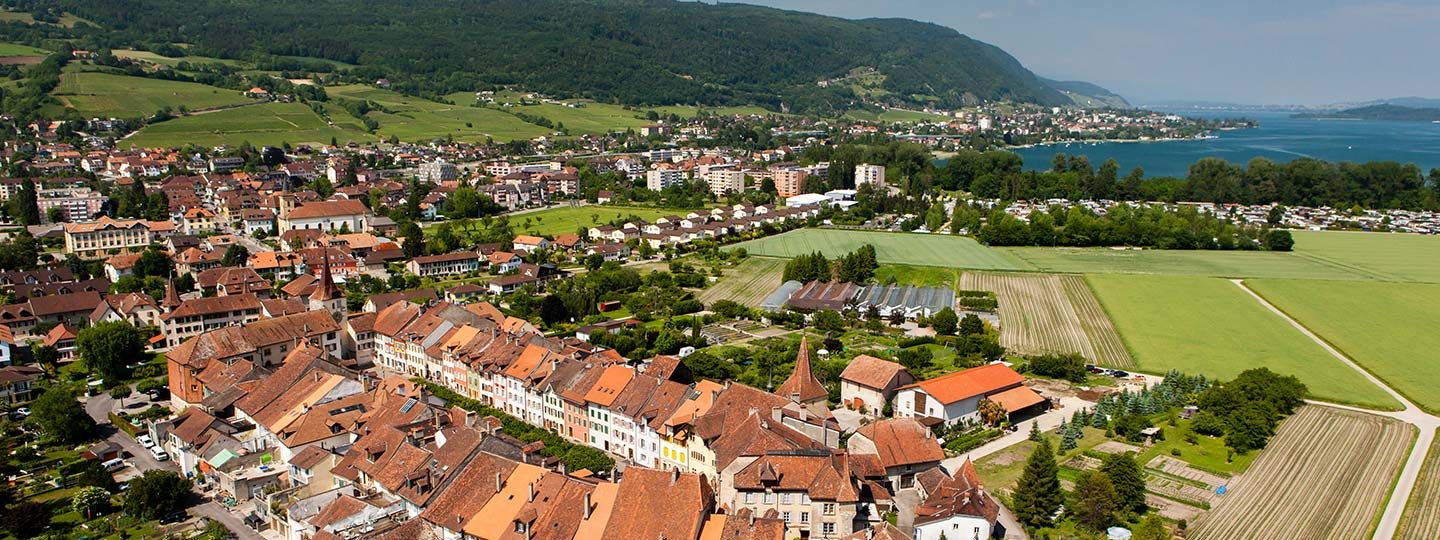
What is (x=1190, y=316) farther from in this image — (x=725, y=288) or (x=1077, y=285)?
(x=725, y=288)

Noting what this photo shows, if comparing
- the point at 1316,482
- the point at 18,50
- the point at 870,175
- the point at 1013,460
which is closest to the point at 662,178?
the point at 870,175

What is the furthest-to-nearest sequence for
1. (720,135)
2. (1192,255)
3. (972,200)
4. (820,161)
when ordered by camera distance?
1. (720,135)
2. (820,161)
3. (972,200)
4. (1192,255)

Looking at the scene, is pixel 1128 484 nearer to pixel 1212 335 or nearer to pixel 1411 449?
pixel 1411 449

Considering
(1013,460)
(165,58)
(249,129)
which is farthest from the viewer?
(165,58)

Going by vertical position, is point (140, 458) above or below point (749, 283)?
below

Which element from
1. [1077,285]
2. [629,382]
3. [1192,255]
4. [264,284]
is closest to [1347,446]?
[629,382]

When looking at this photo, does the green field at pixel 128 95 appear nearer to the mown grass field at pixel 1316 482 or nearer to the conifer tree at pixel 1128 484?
the conifer tree at pixel 1128 484
